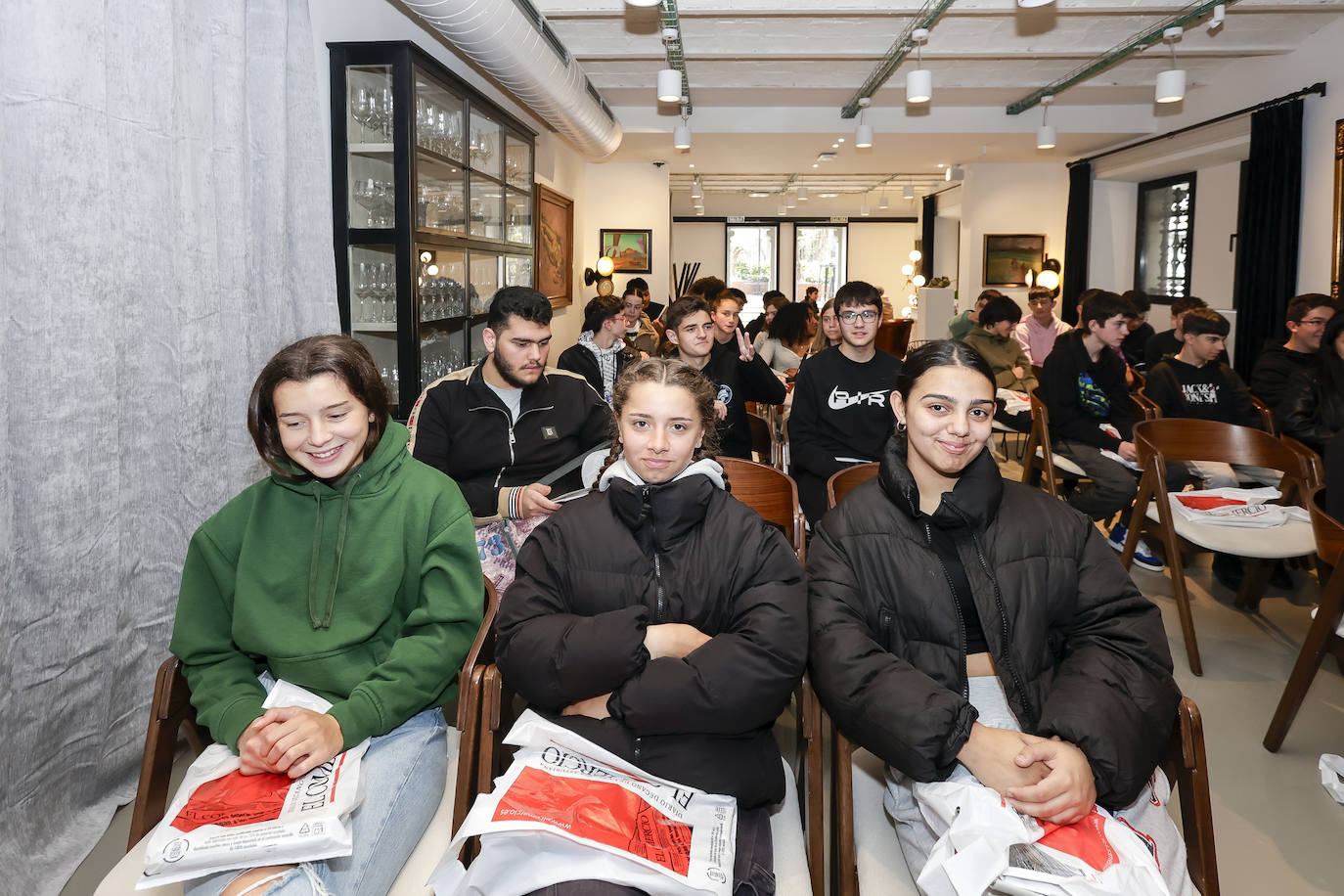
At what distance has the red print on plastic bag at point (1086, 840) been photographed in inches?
53.6

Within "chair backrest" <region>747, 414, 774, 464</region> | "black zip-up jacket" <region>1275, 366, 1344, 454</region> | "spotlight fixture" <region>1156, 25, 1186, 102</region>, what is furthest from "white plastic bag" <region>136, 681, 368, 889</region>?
"spotlight fixture" <region>1156, 25, 1186, 102</region>

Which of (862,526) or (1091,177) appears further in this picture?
(1091,177)

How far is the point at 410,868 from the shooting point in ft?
5.09

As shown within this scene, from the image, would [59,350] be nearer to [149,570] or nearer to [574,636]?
[149,570]

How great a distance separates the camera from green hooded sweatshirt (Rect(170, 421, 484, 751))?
173 cm

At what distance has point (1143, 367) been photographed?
727 cm

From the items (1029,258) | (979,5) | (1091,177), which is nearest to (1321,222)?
(979,5)

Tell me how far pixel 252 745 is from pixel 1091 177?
1119cm

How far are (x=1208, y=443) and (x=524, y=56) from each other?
12.8ft

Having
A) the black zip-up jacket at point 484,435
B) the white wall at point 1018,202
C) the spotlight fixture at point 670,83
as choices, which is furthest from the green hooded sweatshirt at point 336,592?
the white wall at point 1018,202

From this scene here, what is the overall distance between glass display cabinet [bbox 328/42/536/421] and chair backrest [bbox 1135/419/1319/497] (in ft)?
10.5

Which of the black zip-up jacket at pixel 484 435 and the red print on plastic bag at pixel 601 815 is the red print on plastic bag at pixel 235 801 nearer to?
the red print on plastic bag at pixel 601 815

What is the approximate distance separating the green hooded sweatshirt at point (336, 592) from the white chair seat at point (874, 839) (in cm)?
76

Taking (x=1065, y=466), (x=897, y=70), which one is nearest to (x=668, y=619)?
(x=1065, y=466)
